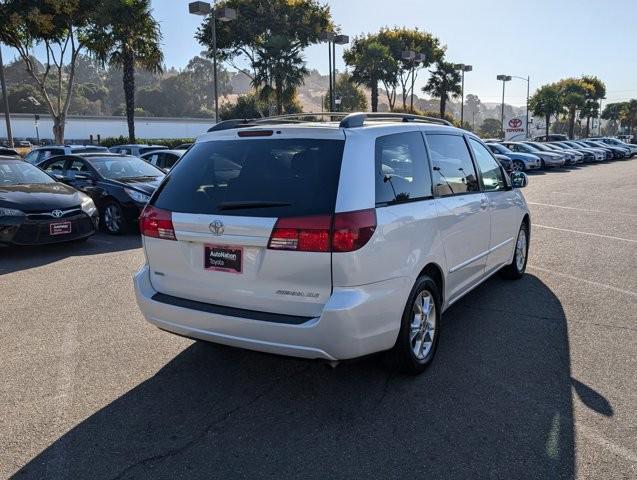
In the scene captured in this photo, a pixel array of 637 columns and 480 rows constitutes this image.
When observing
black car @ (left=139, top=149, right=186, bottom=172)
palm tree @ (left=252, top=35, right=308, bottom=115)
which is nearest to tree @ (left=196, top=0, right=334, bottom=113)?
palm tree @ (left=252, top=35, right=308, bottom=115)

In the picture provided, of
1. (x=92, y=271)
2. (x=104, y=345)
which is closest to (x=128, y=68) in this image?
(x=92, y=271)

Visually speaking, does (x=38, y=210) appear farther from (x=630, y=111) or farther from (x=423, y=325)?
(x=630, y=111)

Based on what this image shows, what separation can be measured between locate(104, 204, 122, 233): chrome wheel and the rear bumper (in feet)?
22.4

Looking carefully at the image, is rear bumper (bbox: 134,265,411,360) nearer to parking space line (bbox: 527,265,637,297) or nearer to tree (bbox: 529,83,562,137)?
parking space line (bbox: 527,265,637,297)

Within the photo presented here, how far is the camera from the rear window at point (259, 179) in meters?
3.25

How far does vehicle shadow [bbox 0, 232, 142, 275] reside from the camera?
24.8 feet

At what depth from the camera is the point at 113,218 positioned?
32.7 feet

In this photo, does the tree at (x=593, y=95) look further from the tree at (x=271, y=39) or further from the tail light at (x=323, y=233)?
the tail light at (x=323, y=233)

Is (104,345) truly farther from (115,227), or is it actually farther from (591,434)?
(115,227)

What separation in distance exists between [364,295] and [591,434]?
150cm

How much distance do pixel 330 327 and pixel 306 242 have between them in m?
0.50

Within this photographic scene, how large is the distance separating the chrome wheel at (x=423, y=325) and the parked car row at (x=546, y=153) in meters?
18.7

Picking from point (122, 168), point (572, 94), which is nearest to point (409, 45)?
point (572, 94)

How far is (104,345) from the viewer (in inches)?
177
